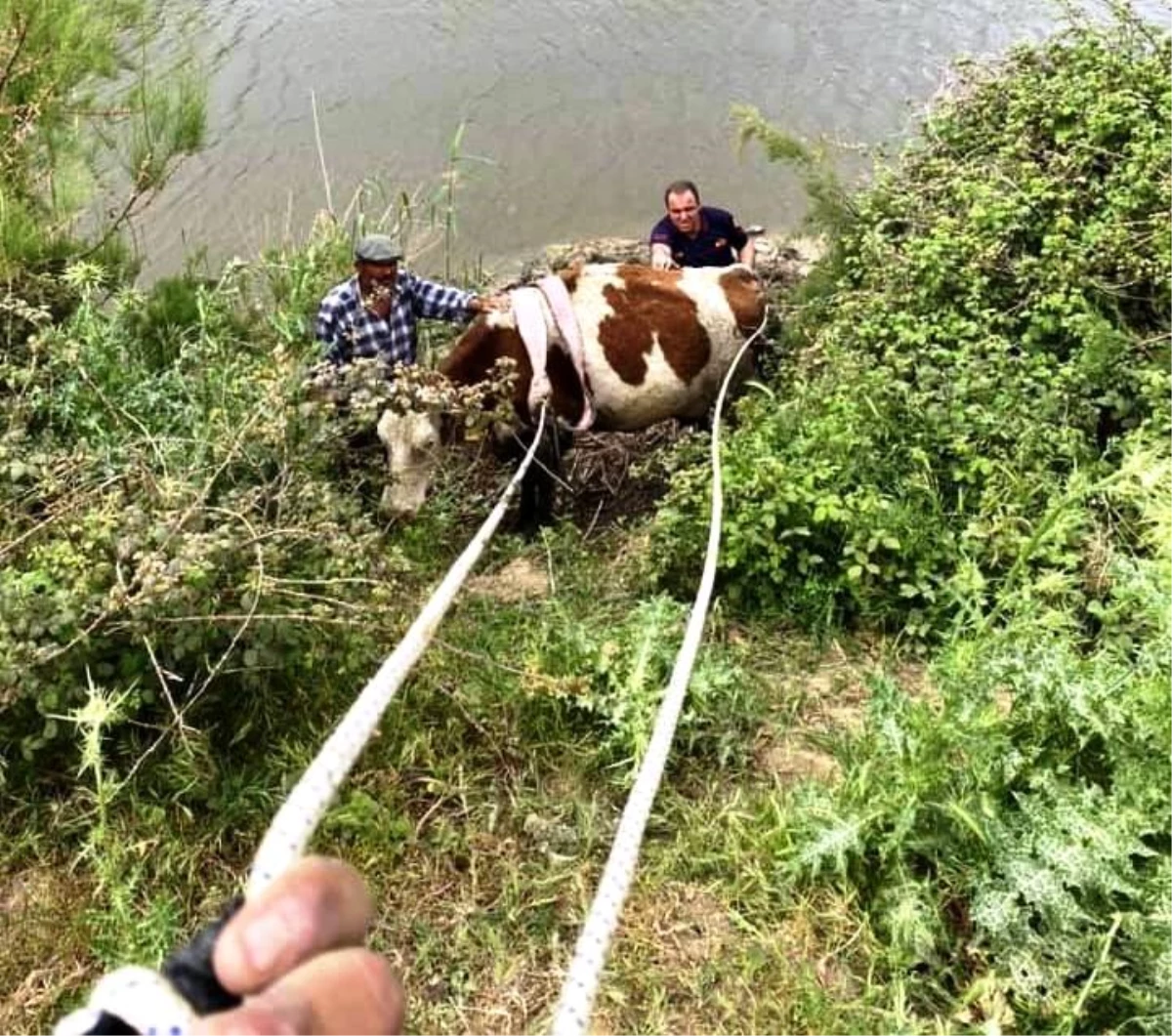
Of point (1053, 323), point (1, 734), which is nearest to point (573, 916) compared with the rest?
point (1, 734)

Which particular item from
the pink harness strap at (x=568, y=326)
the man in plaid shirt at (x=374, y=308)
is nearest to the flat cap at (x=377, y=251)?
the man in plaid shirt at (x=374, y=308)

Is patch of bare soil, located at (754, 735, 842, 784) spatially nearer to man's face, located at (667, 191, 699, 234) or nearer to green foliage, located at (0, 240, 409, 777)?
green foliage, located at (0, 240, 409, 777)

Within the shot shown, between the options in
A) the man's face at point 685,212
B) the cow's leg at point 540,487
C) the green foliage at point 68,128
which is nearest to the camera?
the green foliage at point 68,128

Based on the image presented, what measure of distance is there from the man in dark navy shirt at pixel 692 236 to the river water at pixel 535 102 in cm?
242

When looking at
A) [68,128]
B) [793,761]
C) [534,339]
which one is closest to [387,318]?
[534,339]

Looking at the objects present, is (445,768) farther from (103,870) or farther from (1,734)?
(1,734)

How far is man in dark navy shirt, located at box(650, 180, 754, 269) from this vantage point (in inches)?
286

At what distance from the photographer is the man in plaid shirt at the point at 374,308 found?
5742 mm

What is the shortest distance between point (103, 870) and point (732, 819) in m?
1.74

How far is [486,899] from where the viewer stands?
10.5ft

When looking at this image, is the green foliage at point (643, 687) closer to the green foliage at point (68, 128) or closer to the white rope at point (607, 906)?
the white rope at point (607, 906)

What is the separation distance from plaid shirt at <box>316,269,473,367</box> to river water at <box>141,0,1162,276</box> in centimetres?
299

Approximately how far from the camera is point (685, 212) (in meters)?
7.27

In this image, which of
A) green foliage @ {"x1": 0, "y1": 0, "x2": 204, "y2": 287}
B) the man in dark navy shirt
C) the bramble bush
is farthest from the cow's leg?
green foliage @ {"x1": 0, "y1": 0, "x2": 204, "y2": 287}
